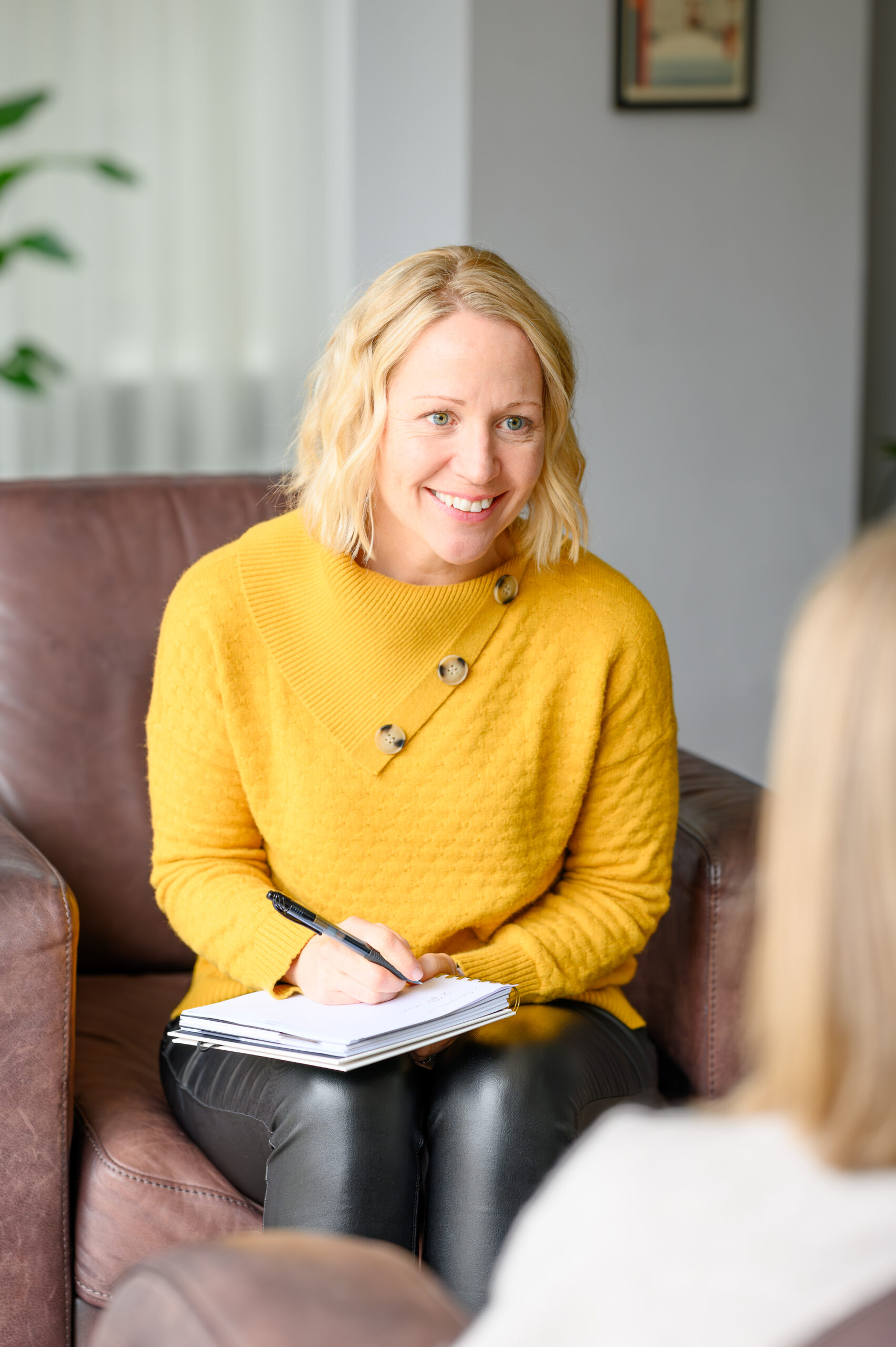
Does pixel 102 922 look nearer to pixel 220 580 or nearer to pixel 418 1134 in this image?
pixel 220 580

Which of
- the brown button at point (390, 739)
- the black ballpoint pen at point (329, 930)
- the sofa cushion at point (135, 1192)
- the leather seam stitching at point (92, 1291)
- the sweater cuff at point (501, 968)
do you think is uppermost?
the brown button at point (390, 739)

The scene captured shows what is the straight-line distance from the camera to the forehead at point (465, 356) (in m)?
1.30

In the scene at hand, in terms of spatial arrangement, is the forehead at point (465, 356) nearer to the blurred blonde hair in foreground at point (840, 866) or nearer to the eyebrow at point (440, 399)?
the eyebrow at point (440, 399)

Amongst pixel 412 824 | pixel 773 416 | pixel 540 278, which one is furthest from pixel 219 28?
pixel 412 824

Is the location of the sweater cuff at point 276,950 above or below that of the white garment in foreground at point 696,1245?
below

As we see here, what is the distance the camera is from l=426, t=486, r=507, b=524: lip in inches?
52.5

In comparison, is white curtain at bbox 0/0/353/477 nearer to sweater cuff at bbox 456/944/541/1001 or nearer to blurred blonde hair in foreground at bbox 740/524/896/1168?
sweater cuff at bbox 456/944/541/1001

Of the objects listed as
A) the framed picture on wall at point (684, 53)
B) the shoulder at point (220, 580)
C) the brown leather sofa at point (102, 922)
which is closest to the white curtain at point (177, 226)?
the framed picture on wall at point (684, 53)

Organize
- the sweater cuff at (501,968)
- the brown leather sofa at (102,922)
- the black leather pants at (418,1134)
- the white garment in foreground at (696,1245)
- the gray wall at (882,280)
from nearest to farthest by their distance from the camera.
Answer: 1. the white garment in foreground at (696,1245)
2. the black leather pants at (418,1134)
3. the brown leather sofa at (102,922)
4. the sweater cuff at (501,968)
5. the gray wall at (882,280)

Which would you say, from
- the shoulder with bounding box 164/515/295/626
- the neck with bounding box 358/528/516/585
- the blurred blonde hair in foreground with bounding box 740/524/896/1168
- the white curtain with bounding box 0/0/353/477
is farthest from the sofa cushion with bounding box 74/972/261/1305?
the white curtain with bounding box 0/0/353/477

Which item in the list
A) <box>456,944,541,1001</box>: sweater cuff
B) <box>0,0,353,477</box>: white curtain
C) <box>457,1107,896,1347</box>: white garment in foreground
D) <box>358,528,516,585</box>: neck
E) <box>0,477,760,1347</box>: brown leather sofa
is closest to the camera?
<box>457,1107,896,1347</box>: white garment in foreground

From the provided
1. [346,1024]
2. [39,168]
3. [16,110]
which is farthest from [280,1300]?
[39,168]

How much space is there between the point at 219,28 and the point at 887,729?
3.33 meters

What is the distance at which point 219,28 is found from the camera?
3301 mm
